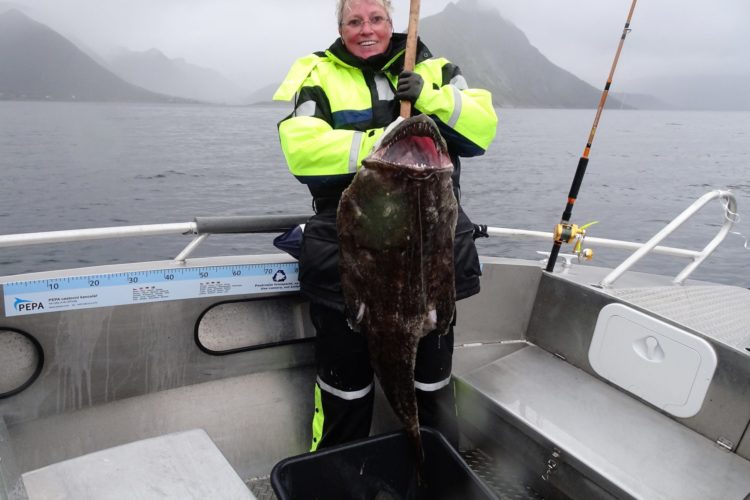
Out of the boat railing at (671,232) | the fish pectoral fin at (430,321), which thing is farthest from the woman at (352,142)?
the boat railing at (671,232)

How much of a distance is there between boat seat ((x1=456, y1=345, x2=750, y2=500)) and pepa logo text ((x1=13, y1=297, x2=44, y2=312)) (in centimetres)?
248

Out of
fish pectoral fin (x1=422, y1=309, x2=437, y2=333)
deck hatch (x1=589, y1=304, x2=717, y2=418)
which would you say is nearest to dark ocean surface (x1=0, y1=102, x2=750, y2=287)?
deck hatch (x1=589, y1=304, x2=717, y2=418)

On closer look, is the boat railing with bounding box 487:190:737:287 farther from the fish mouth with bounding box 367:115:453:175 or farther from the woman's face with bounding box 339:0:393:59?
the fish mouth with bounding box 367:115:453:175

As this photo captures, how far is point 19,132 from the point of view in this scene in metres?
44.7

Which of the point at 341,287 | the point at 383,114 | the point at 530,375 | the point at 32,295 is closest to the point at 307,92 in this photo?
the point at 383,114

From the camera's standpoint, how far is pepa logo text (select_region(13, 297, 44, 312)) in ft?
8.43

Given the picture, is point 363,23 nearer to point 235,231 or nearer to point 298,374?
point 235,231

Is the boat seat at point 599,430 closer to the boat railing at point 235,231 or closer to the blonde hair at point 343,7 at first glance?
the boat railing at point 235,231

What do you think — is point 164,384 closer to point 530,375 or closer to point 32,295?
point 32,295

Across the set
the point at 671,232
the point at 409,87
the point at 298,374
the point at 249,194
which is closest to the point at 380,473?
the point at 298,374

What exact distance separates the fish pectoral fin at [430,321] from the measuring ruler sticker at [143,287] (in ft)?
3.99

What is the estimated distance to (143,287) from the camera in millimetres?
2881

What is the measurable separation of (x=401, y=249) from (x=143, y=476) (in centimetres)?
122

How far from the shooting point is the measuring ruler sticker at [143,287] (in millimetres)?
2613
